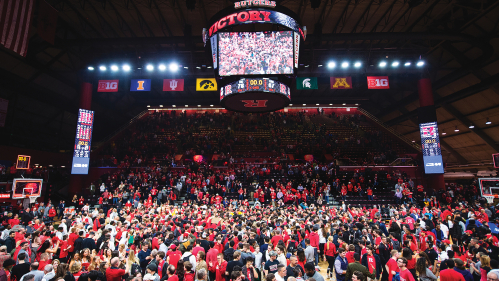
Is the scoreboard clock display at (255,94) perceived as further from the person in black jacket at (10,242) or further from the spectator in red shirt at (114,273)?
the person in black jacket at (10,242)

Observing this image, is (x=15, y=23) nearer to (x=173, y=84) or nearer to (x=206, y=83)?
(x=173, y=84)

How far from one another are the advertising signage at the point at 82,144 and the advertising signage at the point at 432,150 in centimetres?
2723

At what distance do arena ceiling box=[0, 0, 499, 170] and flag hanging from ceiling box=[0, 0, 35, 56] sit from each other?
24.4ft

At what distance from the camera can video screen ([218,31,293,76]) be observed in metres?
14.8

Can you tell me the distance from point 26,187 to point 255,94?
712 inches

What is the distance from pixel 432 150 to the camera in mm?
20422

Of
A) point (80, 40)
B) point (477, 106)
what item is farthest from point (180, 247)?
point (477, 106)

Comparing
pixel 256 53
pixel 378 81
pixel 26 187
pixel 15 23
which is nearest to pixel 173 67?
pixel 256 53

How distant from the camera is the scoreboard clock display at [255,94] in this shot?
47.5ft

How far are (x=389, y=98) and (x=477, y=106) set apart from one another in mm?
10387

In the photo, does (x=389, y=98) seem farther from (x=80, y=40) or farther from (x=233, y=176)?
(x=80, y=40)

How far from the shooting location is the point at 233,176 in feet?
76.8

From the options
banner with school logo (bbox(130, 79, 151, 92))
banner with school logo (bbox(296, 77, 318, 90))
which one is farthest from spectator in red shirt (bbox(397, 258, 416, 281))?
banner with school logo (bbox(130, 79, 151, 92))

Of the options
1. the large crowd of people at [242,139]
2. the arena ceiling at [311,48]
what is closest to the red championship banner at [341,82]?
the arena ceiling at [311,48]
